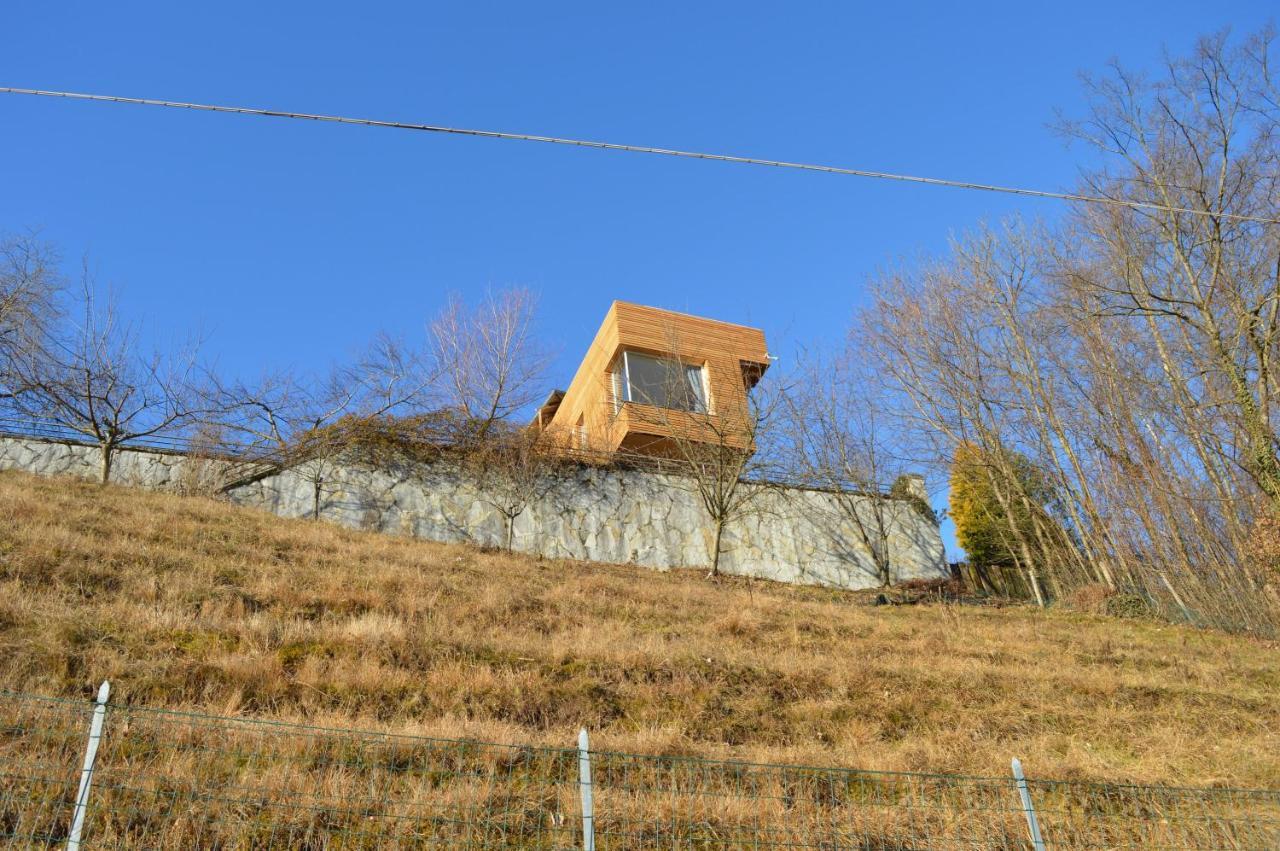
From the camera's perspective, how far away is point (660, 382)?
22500mm

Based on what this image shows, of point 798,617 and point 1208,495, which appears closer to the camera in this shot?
point 798,617

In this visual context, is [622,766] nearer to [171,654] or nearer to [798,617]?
[171,654]

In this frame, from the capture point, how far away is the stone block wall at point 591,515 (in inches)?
695

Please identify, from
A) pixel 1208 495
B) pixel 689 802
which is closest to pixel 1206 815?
pixel 689 802

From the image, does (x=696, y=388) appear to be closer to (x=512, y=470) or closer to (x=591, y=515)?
(x=591, y=515)

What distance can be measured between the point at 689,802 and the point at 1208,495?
13.5 meters

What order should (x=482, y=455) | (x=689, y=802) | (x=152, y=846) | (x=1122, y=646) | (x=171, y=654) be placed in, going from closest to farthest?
1. (x=152, y=846)
2. (x=689, y=802)
3. (x=171, y=654)
4. (x=1122, y=646)
5. (x=482, y=455)

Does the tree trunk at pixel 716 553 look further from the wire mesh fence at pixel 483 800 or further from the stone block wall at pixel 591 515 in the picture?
the wire mesh fence at pixel 483 800

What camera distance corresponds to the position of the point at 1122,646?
12977mm

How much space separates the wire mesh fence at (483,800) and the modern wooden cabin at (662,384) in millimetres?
13173

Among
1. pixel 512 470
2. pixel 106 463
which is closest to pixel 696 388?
pixel 512 470

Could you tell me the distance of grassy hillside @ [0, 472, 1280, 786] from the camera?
745 centimetres

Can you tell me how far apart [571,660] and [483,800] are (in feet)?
12.0

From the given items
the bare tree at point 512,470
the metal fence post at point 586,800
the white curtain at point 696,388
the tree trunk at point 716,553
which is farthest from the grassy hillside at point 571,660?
the white curtain at point 696,388
